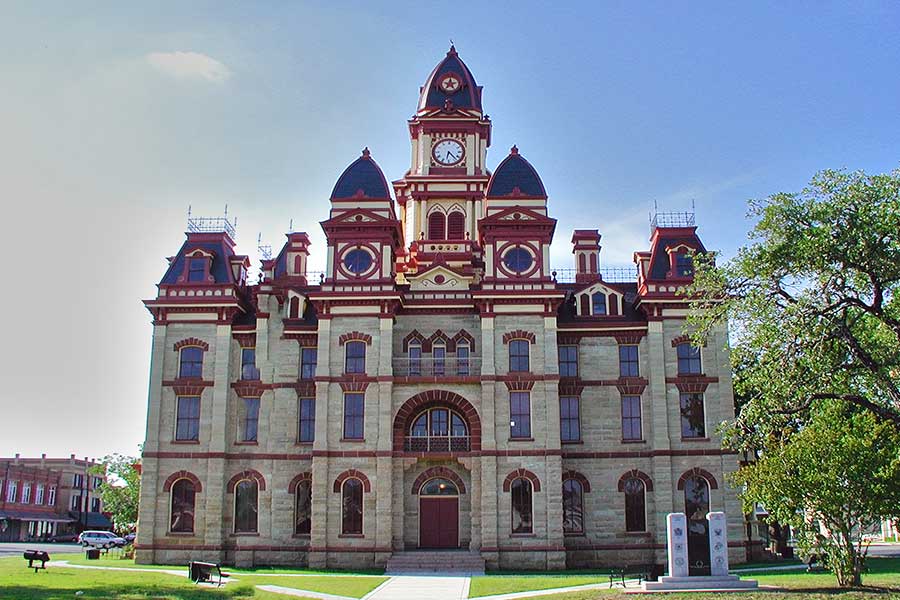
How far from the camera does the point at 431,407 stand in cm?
4259

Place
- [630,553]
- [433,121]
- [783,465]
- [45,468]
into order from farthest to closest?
[45,468], [433,121], [630,553], [783,465]

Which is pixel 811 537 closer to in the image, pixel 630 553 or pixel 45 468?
pixel 630 553

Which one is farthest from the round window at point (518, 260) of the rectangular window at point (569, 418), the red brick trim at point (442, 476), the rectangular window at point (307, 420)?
the rectangular window at point (307, 420)

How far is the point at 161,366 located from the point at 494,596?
74.7 ft

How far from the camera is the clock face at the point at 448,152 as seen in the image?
51.0 meters

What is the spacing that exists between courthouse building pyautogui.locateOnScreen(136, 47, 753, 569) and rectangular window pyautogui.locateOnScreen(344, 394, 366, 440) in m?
0.13

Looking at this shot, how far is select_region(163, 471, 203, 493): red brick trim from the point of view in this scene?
139ft

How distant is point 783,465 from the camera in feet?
95.8

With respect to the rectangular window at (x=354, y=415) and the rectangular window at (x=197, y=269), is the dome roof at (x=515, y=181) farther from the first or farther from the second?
the rectangular window at (x=197, y=269)

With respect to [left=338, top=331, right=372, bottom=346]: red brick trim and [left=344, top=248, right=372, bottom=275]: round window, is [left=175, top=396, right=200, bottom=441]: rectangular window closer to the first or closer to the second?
[left=338, top=331, right=372, bottom=346]: red brick trim

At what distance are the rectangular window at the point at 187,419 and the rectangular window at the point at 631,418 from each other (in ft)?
68.4

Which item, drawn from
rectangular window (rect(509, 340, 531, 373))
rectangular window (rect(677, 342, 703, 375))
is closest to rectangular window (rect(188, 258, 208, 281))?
rectangular window (rect(509, 340, 531, 373))

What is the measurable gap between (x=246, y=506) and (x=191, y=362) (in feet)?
25.1

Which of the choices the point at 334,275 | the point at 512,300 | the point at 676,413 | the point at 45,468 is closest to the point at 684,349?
the point at 676,413
